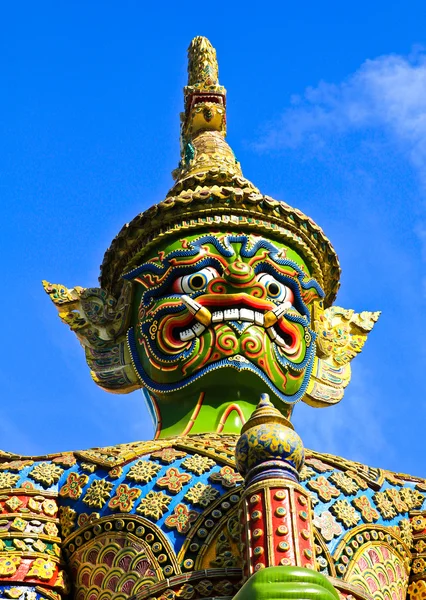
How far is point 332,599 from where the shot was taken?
17.5 ft

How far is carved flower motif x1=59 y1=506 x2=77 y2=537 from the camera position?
689 cm

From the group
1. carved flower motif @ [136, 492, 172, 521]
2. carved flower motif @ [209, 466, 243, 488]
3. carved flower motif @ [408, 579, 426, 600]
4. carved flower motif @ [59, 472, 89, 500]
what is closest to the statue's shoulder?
carved flower motif @ [408, 579, 426, 600]

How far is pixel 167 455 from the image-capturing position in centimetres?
726

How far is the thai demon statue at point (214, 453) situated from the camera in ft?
20.3

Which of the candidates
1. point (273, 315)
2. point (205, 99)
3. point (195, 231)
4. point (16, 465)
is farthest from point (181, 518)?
point (205, 99)

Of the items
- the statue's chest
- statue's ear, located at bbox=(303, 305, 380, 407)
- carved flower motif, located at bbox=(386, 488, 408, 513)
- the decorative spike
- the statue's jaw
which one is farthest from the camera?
the decorative spike

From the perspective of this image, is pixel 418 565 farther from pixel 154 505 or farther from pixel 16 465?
pixel 16 465

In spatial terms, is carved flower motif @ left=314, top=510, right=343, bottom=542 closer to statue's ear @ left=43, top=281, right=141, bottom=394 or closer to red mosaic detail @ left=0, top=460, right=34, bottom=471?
red mosaic detail @ left=0, top=460, right=34, bottom=471

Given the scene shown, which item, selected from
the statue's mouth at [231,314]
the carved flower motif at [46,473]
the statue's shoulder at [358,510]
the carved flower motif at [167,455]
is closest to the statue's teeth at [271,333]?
the statue's mouth at [231,314]

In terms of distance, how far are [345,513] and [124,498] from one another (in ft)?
4.46

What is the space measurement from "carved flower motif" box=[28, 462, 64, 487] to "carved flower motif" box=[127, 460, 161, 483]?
486 mm

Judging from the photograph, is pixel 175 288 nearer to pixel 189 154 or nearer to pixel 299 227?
pixel 299 227

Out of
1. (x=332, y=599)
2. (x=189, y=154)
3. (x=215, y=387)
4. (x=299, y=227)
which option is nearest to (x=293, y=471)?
(x=332, y=599)

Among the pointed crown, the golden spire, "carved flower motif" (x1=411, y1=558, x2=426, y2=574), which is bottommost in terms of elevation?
"carved flower motif" (x1=411, y1=558, x2=426, y2=574)
